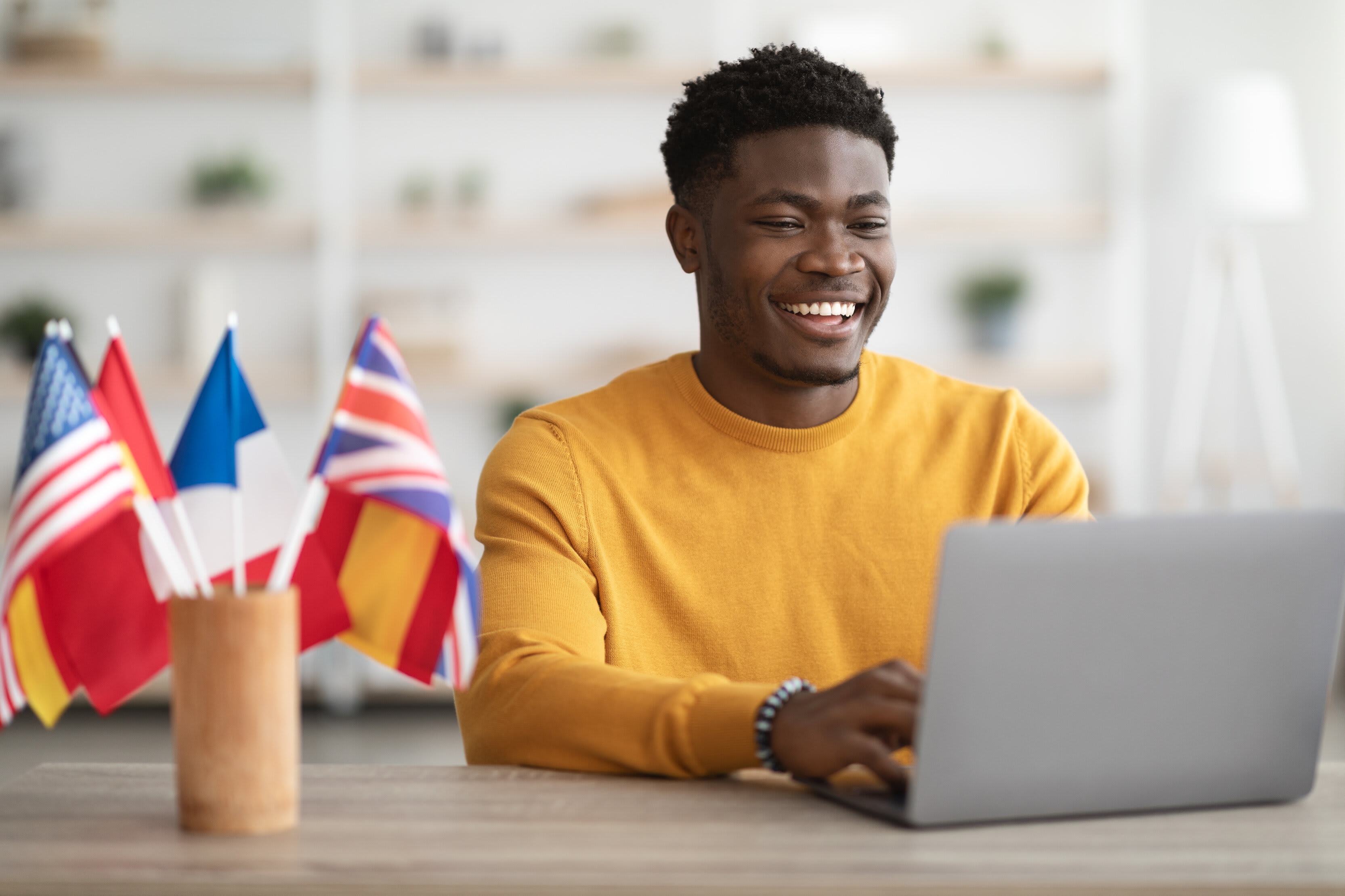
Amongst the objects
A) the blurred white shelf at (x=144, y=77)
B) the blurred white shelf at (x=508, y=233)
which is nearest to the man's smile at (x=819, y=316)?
the blurred white shelf at (x=508, y=233)

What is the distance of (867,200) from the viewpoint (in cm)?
147

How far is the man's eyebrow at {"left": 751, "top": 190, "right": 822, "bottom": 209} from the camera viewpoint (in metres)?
1.46

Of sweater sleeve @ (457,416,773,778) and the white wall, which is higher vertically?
the white wall

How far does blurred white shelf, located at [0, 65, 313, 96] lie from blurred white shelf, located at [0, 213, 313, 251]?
15.5 inches

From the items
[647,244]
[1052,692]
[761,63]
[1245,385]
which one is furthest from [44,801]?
[1245,385]

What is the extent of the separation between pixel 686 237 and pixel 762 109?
195 millimetres

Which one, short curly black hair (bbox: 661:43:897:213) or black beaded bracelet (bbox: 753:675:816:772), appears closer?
black beaded bracelet (bbox: 753:675:816:772)

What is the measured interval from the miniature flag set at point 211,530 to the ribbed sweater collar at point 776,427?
0.58 metres

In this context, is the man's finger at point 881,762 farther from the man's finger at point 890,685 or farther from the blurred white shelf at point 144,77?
the blurred white shelf at point 144,77

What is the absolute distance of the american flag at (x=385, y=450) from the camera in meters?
0.90

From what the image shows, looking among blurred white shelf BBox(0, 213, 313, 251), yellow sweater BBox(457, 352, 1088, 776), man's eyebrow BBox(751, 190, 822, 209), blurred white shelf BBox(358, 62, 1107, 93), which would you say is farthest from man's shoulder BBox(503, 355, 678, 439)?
blurred white shelf BBox(0, 213, 313, 251)

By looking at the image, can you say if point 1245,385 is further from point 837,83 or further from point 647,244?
point 837,83

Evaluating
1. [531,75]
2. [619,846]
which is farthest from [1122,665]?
[531,75]

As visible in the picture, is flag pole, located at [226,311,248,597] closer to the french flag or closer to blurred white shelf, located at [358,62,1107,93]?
the french flag
